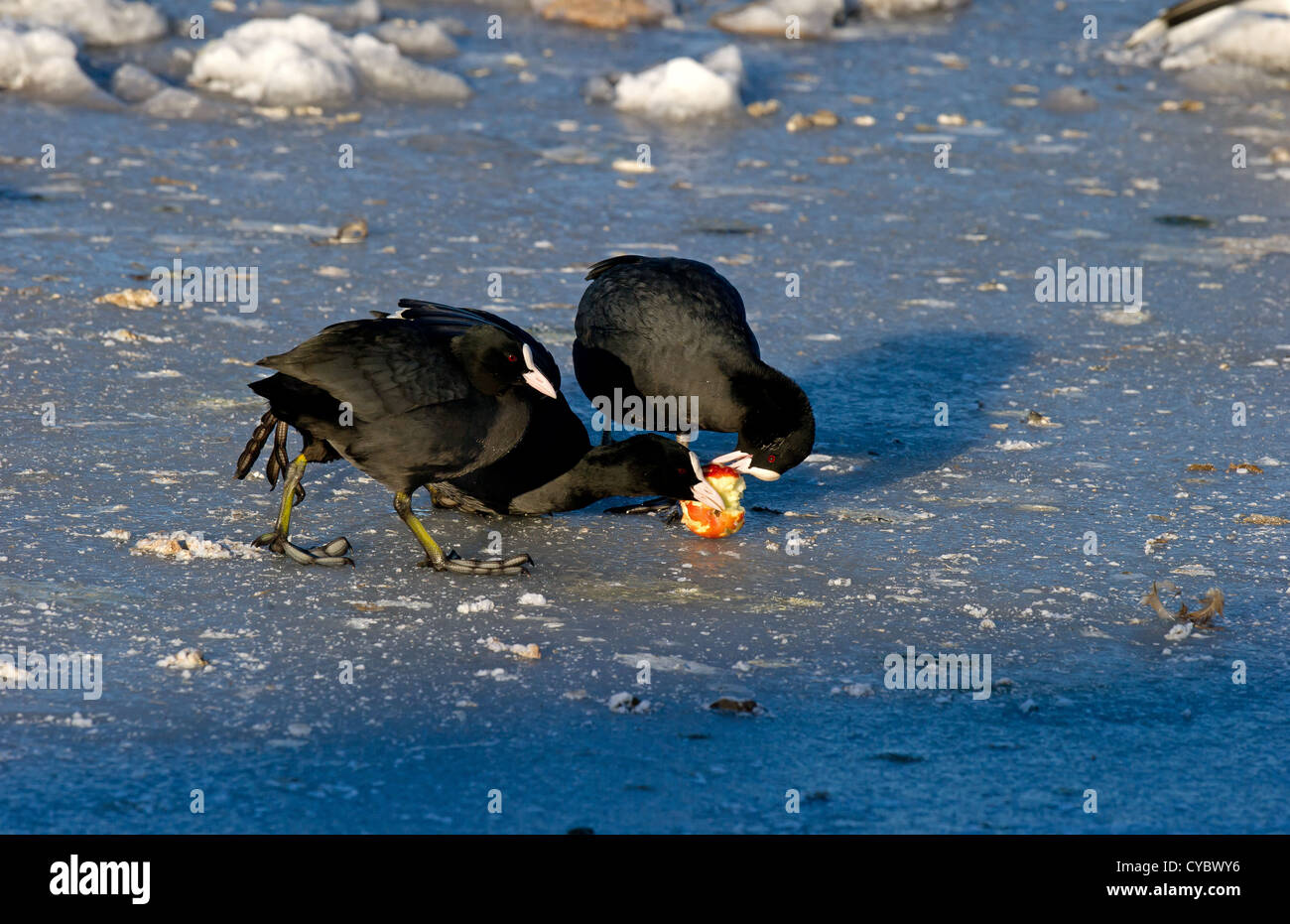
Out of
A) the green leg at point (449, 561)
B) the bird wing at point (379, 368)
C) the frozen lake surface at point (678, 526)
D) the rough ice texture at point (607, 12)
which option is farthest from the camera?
the rough ice texture at point (607, 12)

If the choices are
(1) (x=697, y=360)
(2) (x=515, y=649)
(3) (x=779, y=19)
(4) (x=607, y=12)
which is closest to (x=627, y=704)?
(2) (x=515, y=649)

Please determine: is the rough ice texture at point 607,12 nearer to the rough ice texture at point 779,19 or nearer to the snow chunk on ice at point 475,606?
the rough ice texture at point 779,19

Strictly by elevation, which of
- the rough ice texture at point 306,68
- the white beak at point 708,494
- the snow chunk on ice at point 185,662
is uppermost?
the rough ice texture at point 306,68

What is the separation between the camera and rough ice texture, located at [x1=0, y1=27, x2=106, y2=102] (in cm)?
1152

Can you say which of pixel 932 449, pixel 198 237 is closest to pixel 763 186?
pixel 198 237

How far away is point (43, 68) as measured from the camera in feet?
37.9

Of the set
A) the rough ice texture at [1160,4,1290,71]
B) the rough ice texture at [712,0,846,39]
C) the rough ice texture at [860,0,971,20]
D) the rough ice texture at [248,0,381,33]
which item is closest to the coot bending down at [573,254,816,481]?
the rough ice texture at [248,0,381,33]

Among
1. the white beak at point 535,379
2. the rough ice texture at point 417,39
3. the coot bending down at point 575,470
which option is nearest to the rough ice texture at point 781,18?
the rough ice texture at point 417,39

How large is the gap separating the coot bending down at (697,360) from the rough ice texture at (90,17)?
8297mm

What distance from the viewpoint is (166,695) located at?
4070 mm

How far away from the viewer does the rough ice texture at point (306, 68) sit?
11930mm

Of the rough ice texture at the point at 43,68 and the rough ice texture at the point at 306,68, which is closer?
the rough ice texture at the point at 43,68

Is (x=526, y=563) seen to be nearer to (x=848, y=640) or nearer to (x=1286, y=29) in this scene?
(x=848, y=640)

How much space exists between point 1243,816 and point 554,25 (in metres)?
12.6
